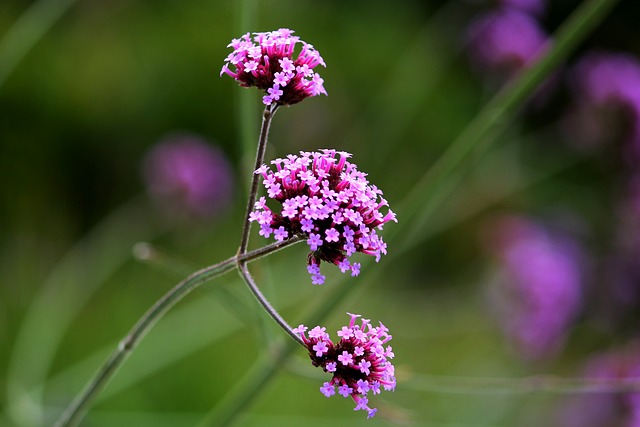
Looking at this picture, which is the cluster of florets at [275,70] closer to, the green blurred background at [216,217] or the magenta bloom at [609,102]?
the green blurred background at [216,217]

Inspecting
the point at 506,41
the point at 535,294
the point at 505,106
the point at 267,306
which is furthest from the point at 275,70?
the point at 535,294

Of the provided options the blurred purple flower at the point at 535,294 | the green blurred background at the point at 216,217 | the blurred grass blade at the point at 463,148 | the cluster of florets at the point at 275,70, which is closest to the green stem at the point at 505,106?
Result: the blurred grass blade at the point at 463,148

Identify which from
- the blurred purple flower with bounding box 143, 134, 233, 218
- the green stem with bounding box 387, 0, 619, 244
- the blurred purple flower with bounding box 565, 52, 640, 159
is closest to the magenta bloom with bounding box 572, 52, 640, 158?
the blurred purple flower with bounding box 565, 52, 640, 159

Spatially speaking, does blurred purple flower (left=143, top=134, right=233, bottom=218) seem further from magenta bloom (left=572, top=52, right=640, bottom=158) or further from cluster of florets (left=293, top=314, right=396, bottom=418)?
cluster of florets (left=293, top=314, right=396, bottom=418)

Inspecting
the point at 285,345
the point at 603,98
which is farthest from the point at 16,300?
the point at 603,98

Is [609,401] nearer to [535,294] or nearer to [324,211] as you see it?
[535,294]

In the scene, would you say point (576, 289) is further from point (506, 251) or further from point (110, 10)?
point (110, 10)
